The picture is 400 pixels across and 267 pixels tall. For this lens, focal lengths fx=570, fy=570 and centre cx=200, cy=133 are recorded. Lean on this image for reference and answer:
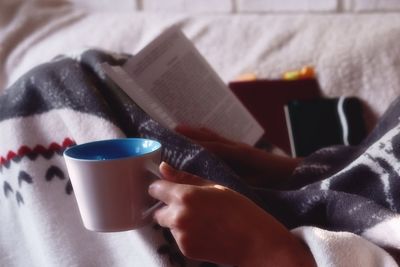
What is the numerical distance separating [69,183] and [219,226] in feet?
0.77

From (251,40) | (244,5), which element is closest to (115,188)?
(251,40)

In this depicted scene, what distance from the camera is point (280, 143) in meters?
1.01

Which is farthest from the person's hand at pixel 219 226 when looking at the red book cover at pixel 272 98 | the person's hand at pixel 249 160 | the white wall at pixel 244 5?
the white wall at pixel 244 5

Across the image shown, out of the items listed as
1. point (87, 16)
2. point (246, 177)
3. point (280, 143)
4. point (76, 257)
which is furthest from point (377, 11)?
point (76, 257)

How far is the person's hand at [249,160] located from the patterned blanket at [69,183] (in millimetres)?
83

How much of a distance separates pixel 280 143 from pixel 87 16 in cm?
57

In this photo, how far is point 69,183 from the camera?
2.20ft

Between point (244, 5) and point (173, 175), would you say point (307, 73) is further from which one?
point (173, 175)

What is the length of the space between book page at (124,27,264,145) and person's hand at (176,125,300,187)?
1.8 inches

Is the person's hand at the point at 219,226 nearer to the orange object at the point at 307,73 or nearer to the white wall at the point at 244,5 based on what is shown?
the orange object at the point at 307,73

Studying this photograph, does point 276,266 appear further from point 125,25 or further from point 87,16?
point 87,16

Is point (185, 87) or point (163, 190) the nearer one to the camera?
point (163, 190)

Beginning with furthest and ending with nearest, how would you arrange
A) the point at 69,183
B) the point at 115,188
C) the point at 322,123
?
the point at 322,123 → the point at 69,183 → the point at 115,188

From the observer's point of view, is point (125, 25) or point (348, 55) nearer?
point (348, 55)
